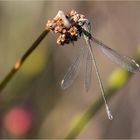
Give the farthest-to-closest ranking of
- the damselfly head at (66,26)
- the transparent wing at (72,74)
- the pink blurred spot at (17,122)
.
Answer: the pink blurred spot at (17,122) < the transparent wing at (72,74) < the damselfly head at (66,26)

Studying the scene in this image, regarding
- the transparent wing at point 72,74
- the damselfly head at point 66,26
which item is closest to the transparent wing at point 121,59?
the transparent wing at point 72,74

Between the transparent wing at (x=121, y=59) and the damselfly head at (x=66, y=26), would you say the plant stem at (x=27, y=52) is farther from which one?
the transparent wing at (x=121, y=59)

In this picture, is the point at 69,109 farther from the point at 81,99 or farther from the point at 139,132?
the point at 139,132

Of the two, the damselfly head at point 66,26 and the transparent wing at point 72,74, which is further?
the transparent wing at point 72,74

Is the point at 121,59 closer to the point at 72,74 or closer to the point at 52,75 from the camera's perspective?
the point at 72,74

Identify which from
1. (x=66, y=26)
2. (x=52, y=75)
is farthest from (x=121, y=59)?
(x=52, y=75)

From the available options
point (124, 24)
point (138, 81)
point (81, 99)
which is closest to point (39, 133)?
point (81, 99)

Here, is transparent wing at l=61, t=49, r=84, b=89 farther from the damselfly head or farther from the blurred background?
the blurred background
